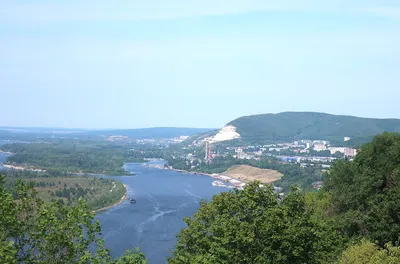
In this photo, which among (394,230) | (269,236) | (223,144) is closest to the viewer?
(269,236)

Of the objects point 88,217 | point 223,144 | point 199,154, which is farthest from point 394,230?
point 223,144

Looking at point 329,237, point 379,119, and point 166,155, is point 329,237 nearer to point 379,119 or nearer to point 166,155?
point 166,155

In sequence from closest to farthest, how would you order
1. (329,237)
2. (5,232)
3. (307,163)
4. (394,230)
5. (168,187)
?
(5,232) → (329,237) → (394,230) → (168,187) → (307,163)

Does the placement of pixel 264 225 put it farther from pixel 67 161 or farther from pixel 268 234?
pixel 67 161

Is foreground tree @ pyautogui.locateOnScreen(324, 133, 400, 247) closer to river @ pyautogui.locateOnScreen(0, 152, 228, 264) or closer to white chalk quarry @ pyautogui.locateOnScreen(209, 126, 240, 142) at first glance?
river @ pyautogui.locateOnScreen(0, 152, 228, 264)

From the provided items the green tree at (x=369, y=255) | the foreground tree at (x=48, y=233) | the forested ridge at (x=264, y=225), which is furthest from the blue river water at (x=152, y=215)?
the foreground tree at (x=48, y=233)

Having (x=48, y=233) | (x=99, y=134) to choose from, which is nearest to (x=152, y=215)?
(x=48, y=233)

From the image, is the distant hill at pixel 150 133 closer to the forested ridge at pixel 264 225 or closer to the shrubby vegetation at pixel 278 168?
the shrubby vegetation at pixel 278 168
